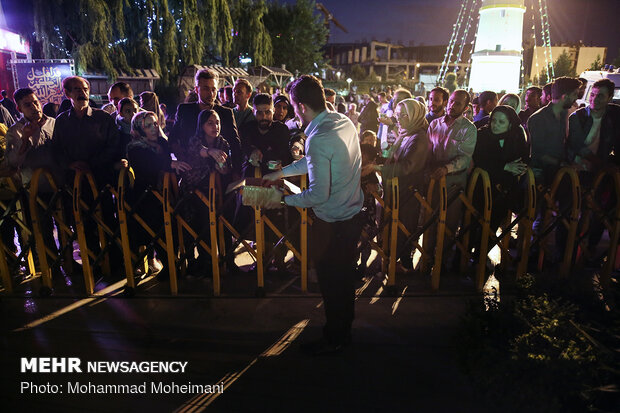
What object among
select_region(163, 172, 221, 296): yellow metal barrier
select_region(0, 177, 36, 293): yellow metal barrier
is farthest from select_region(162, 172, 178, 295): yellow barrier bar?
select_region(0, 177, 36, 293): yellow metal barrier

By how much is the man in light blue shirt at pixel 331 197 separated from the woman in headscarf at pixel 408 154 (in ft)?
4.11

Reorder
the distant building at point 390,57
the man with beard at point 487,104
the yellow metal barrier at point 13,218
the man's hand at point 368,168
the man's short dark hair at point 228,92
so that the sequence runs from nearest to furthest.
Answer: the yellow metal barrier at point 13,218 < the man's hand at point 368,168 < the man with beard at point 487,104 < the man's short dark hair at point 228,92 < the distant building at point 390,57

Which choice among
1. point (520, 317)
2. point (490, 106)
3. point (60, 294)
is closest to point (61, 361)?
point (60, 294)

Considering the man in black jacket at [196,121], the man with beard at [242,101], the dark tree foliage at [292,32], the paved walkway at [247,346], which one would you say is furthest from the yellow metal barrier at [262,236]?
the dark tree foliage at [292,32]

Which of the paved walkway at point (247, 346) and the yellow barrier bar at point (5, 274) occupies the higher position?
the yellow barrier bar at point (5, 274)

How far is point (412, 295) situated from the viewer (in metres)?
4.04

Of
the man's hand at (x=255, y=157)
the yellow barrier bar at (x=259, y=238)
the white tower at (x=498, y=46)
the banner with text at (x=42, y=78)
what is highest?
the white tower at (x=498, y=46)

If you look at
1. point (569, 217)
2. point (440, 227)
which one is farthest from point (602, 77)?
point (440, 227)

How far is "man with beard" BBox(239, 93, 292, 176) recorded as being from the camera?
4.23m

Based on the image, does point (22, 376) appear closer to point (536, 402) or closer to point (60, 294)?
point (60, 294)

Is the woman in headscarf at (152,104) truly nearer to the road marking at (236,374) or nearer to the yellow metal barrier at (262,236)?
the yellow metal barrier at (262,236)

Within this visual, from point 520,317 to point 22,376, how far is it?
3.61m

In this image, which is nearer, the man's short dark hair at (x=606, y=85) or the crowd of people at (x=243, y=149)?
the crowd of people at (x=243, y=149)

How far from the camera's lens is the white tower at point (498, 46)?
25.5m
